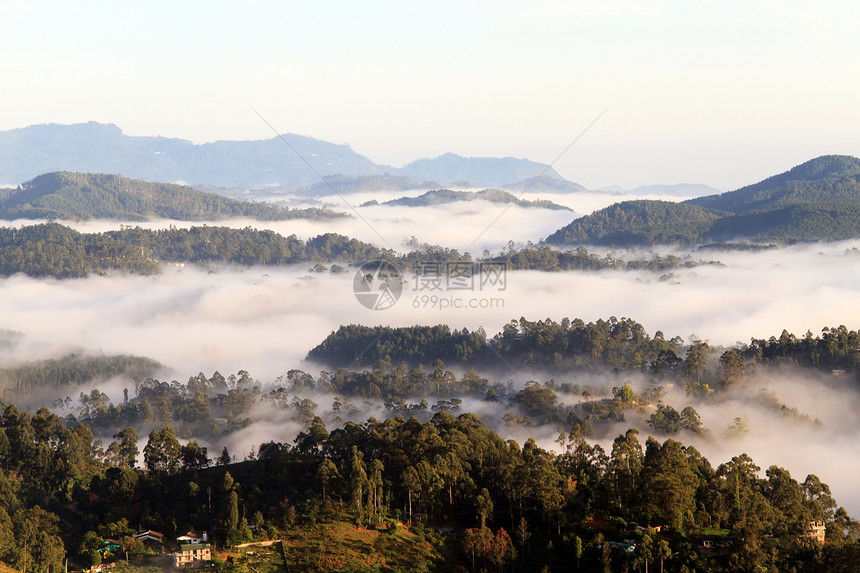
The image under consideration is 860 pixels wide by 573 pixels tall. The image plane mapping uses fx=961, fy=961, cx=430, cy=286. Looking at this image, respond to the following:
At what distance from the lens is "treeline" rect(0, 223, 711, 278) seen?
139500 mm

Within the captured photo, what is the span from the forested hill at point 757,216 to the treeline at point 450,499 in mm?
109271

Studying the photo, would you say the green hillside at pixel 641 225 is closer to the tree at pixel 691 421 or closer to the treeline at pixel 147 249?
the treeline at pixel 147 249

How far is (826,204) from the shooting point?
149 meters

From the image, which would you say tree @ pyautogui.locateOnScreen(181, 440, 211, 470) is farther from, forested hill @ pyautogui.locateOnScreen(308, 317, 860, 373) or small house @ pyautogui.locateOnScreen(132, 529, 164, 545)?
forested hill @ pyautogui.locateOnScreen(308, 317, 860, 373)

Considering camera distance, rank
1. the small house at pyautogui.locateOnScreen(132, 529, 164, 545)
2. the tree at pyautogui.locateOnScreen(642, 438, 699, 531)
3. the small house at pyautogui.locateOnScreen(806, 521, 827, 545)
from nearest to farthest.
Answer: the small house at pyautogui.locateOnScreen(806, 521, 827, 545) → the tree at pyautogui.locateOnScreen(642, 438, 699, 531) → the small house at pyautogui.locateOnScreen(132, 529, 164, 545)

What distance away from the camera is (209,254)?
6476 inches

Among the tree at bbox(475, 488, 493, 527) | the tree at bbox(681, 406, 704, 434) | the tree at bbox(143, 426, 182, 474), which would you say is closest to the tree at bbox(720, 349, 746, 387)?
the tree at bbox(681, 406, 704, 434)

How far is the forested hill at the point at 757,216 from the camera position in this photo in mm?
143625

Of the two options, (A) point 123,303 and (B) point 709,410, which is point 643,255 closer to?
(A) point 123,303

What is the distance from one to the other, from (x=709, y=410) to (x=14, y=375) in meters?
61.3

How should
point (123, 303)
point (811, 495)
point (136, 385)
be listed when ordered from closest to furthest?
point (811, 495) < point (136, 385) < point (123, 303)

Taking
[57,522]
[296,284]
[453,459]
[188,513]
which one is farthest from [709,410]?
[296,284]

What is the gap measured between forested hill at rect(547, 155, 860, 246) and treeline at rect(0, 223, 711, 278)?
1208 centimetres

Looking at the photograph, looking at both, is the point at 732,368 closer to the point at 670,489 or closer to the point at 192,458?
the point at 670,489
